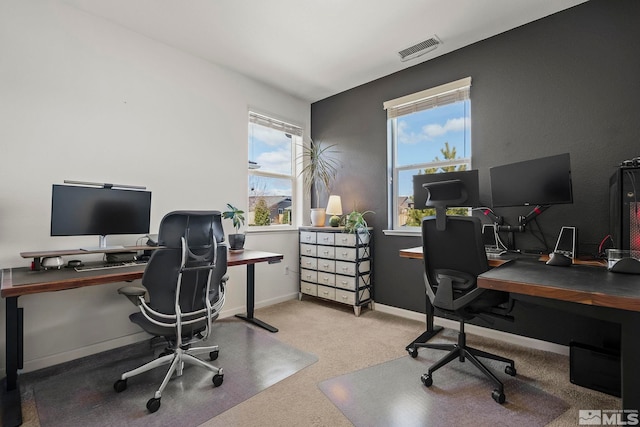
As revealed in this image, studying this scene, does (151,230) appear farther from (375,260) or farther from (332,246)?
(375,260)

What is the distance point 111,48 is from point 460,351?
12.3 feet

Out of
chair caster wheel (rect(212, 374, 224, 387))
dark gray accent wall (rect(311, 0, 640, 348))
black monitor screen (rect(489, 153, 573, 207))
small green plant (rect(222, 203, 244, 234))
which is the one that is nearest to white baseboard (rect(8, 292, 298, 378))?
chair caster wheel (rect(212, 374, 224, 387))

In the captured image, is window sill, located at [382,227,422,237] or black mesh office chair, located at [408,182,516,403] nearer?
black mesh office chair, located at [408,182,516,403]

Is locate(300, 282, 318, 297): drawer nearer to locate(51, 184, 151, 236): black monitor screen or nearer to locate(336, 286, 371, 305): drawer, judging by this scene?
locate(336, 286, 371, 305): drawer

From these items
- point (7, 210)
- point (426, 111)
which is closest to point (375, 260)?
point (426, 111)

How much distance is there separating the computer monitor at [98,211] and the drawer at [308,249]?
1934mm

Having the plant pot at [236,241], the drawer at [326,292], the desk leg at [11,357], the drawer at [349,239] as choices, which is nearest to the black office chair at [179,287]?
the desk leg at [11,357]

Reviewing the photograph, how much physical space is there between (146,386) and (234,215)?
1.66 meters

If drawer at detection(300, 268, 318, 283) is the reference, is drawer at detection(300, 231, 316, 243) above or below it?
above

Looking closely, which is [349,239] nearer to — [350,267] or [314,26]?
[350,267]

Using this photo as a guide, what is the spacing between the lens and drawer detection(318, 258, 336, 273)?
141 inches

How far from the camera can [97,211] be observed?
7.50ft

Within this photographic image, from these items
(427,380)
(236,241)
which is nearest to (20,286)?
(236,241)

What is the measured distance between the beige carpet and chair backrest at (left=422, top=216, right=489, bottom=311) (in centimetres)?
69
